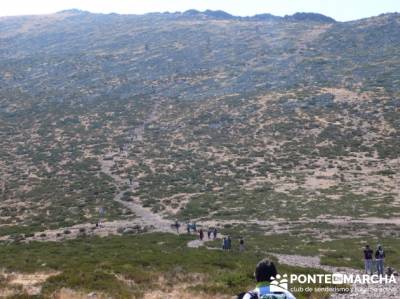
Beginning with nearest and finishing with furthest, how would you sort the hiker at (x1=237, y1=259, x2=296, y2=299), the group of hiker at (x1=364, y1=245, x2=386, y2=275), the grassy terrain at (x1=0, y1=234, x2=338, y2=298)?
the hiker at (x1=237, y1=259, x2=296, y2=299) → the grassy terrain at (x1=0, y1=234, x2=338, y2=298) → the group of hiker at (x1=364, y1=245, x2=386, y2=275)

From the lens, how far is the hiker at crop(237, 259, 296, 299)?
6.43 meters

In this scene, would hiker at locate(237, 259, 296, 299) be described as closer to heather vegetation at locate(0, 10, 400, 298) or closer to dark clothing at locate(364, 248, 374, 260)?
heather vegetation at locate(0, 10, 400, 298)

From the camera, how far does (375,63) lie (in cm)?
12338

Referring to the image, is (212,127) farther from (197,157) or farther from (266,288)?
(266,288)

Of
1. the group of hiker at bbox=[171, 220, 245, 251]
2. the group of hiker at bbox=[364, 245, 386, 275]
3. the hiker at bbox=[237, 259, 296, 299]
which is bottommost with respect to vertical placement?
the group of hiker at bbox=[171, 220, 245, 251]

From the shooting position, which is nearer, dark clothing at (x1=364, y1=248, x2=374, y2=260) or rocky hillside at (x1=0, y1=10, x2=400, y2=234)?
dark clothing at (x1=364, y1=248, x2=374, y2=260)

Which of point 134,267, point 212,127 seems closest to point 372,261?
point 134,267

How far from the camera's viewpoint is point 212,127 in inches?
3652

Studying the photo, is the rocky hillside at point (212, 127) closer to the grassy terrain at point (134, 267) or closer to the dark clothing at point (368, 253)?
the grassy terrain at point (134, 267)

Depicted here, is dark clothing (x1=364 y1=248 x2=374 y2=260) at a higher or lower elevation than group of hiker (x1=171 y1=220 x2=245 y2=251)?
higher

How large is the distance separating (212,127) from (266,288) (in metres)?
86.5

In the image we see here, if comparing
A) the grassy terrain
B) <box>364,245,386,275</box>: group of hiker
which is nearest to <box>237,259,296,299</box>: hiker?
the grassy terrain

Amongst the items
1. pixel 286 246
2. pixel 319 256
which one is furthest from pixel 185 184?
pixel 319 256

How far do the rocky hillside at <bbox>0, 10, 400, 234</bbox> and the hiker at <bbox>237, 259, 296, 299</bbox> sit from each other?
38540 millimetres
